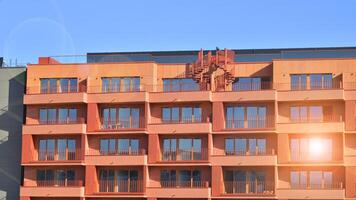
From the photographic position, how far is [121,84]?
223 feet

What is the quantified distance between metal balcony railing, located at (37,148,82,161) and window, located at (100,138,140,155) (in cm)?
227

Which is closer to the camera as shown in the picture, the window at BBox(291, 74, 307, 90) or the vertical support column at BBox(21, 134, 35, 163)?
the window at BBox(291, 74, 307, 90)

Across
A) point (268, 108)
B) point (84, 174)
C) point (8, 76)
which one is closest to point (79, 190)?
point (84, 174)

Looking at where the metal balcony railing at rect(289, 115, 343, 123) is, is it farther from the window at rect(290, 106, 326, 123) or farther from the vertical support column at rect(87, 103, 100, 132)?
the vertical support column at rect(87, 103, 100, 132)

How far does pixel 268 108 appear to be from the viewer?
64.9m

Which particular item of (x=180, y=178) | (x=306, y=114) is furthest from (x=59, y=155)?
(x=306, y=114)

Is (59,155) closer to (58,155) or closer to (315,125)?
(58,155)

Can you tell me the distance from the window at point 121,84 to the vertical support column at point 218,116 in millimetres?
7426

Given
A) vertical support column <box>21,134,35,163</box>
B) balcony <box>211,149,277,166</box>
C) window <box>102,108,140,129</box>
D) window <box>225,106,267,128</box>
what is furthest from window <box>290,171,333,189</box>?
vertical support column <box>21,134,35,163</box>

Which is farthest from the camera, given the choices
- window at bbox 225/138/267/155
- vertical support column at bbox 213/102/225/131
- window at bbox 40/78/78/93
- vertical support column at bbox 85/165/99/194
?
window at bbox 40/78/78/93

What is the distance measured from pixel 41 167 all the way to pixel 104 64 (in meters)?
10.8

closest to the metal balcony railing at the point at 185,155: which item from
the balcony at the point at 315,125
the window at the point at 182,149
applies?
the window at the point at 182,149

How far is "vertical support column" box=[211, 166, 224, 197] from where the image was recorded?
63.6m

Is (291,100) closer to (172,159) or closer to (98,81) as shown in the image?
(172,159)
